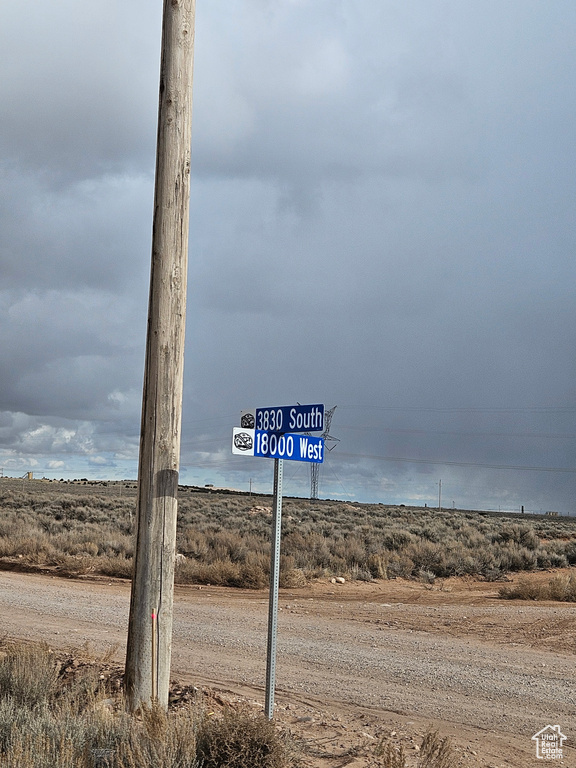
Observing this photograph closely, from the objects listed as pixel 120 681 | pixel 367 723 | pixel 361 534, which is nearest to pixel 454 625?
pixel 367 723

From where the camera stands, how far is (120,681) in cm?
786

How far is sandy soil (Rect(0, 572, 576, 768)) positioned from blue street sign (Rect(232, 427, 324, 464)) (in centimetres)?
249

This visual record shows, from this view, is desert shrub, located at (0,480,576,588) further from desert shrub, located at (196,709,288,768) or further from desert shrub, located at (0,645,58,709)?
desert shrub, located at (196,709,288,768)

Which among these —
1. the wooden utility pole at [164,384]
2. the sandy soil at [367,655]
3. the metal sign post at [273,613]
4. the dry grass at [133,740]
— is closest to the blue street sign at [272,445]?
the metal sign post at [273,613]

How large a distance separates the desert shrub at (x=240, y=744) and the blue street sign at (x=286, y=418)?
7.55ft

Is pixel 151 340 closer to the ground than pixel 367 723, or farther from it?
farther from it

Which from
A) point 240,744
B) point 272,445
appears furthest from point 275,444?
point 240,744

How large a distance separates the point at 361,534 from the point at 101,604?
46.9 ft

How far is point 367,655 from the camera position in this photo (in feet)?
36.0

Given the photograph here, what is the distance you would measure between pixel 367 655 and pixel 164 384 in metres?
6.34

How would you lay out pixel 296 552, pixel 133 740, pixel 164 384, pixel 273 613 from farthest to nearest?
pixel 296 552, pixel 164 384, pixel 273 613, pixel 133 740

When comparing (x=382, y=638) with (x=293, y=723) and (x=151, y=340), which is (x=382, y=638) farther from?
(x=151, y=340)

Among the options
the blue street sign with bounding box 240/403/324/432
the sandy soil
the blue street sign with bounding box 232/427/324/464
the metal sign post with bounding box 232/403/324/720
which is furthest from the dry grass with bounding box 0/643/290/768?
the blue street sign with bounding box 240/403/324/432

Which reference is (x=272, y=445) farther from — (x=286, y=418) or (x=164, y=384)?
(x=164, y=384)
